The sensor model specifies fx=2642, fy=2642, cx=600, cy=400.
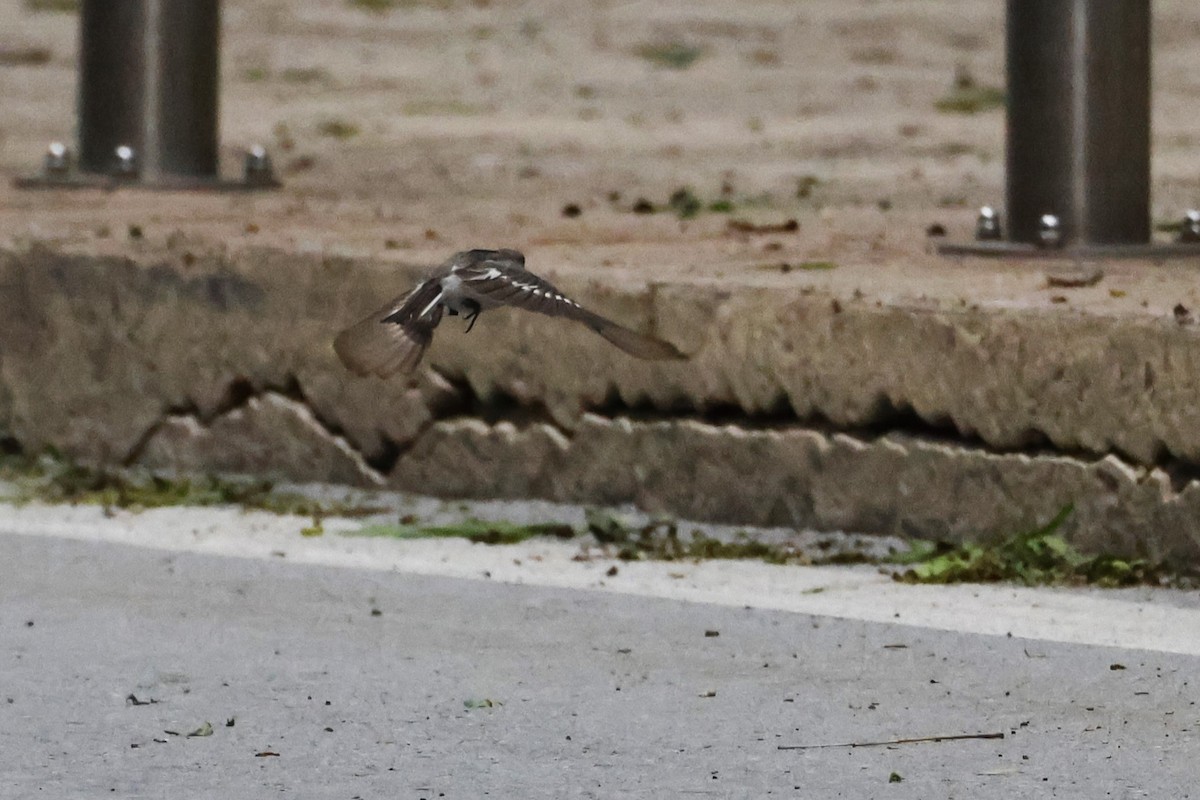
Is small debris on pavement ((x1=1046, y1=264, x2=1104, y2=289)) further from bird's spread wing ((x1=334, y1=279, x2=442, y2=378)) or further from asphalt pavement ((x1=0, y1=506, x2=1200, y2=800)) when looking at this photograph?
bird's spread wing ((x1=334, y1=279, x2=442, y2=378))

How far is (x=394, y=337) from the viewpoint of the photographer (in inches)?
181

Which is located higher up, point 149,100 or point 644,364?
point 149,100

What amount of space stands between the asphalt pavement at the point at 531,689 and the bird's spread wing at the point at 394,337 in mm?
672

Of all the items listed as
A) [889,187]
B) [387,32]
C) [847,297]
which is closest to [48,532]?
[847,297]

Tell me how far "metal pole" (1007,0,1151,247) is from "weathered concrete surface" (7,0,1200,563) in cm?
41

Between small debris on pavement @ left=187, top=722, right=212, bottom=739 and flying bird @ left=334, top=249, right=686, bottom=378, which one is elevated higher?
flying bird @ left=334, top=249, right=686, bottom=378

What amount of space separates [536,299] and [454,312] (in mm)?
197

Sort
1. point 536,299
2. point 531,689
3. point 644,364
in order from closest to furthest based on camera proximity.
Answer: point 536,299 → point 531,689 → point 644,364

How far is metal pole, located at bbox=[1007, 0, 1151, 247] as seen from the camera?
7.30m

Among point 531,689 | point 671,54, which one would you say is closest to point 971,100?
point 671,54

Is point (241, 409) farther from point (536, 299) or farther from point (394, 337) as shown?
point (536, 299)

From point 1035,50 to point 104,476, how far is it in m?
2.88

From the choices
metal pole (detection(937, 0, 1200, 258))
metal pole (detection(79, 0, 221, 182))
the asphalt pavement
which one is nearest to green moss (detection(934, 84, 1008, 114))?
metal pole (detection(79, 0, 221, 182))

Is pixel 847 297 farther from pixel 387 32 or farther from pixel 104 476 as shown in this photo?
pixel 387 32
